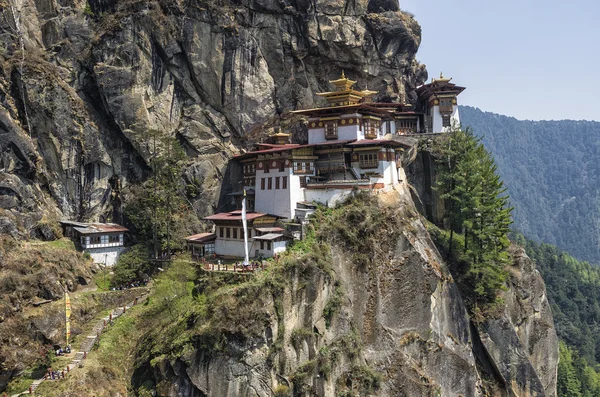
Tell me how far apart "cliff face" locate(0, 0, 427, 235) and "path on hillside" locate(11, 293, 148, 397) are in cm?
1128

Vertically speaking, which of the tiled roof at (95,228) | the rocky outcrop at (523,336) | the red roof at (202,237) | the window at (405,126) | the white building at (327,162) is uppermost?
the window at (405,126)

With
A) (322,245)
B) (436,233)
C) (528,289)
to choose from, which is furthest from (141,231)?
(528,289)

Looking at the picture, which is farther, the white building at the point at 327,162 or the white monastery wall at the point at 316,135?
the white monastery wall at the point at 316,135

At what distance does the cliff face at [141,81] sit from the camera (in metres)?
48.8

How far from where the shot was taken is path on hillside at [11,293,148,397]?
111 ft

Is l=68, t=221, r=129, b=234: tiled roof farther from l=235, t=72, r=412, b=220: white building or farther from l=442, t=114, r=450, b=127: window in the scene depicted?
l=442, t=114, r=450, b=127: window

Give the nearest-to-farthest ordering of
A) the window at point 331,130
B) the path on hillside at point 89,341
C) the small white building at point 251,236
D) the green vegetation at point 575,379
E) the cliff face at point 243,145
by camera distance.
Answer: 1. the path on hillside at point 89,341
2. the cliff face at point 243,145
3. the small white building at point 251,236
4. the window at point 331,130
5. the green vegetation at point 575,379

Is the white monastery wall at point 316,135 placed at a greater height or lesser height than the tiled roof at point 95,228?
greater

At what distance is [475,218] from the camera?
164 ft

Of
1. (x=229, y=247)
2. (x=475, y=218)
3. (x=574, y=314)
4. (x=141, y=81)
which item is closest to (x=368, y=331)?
(x=229, y=247)

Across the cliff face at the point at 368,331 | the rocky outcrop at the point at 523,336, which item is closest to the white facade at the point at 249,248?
the cliff face at the point at 368,331

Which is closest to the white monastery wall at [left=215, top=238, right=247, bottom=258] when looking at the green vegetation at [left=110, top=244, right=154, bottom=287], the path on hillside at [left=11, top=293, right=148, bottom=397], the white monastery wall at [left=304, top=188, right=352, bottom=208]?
the green vegetation at [left=110, top=244, right=154, bottom=287]

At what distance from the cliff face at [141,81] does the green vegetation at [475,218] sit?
65.7 ft

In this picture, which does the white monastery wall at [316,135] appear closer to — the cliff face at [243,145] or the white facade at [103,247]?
the cliff face at [243,145]
